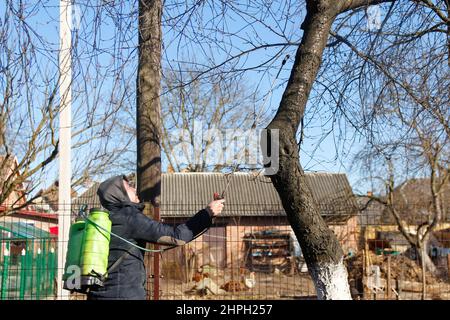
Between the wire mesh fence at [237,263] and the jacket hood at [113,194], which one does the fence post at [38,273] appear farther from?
the jacket hood at [113,194]

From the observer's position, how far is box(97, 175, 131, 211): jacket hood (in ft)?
13.6

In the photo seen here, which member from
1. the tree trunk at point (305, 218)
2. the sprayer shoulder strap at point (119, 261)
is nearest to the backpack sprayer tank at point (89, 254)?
the sprayer shoulder strap at point (119, 261)

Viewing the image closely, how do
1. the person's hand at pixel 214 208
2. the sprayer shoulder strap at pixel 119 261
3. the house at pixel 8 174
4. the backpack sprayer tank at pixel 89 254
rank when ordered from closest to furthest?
the backpack sprayer tank at pixel 89 254, the sprayer shoulder strap at pixel 119 261, the person's hand at pixel 214 208, the house at pixel 8 174

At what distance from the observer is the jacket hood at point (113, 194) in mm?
4160

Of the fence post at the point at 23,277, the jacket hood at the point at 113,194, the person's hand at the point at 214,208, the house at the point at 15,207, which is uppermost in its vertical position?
the house at the point at 15,207

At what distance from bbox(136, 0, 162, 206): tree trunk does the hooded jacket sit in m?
2.43

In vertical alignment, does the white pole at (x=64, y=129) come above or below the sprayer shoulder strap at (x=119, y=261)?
above

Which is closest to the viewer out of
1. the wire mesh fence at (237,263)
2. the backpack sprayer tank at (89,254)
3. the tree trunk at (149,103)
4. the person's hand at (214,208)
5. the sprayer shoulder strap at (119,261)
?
the backpack sprayer tank at (89,254)

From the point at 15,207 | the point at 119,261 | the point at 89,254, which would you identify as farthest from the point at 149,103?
the point at 15,207

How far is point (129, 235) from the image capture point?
162 inches

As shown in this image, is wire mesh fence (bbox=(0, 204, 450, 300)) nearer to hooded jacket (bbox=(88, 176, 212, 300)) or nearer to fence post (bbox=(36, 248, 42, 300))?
fence post (bbox=(36, 248, 42, 300))

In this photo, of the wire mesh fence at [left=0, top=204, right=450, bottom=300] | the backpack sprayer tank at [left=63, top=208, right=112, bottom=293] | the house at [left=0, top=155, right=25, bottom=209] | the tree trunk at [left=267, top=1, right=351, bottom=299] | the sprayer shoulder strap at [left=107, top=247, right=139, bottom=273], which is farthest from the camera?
the house at [left=0, top=155, right=25, bottom=209]

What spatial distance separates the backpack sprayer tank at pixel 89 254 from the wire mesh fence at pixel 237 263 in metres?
4.70

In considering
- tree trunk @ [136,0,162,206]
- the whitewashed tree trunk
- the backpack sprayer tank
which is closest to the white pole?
tree trunk @ [136,0,162,206]
